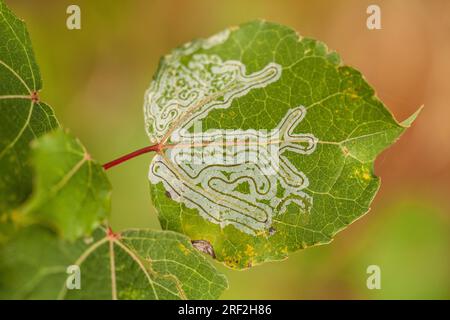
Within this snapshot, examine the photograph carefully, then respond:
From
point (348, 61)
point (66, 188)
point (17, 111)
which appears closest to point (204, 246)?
point (66, 188)

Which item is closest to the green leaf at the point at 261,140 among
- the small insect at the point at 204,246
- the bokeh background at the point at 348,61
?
the small insect at the point at 204,246

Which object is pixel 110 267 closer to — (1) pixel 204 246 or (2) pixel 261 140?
(1) pixel 204 246

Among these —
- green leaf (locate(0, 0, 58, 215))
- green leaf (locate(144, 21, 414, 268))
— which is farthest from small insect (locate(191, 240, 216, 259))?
green leaf (locate(0, 0, 58, 215))

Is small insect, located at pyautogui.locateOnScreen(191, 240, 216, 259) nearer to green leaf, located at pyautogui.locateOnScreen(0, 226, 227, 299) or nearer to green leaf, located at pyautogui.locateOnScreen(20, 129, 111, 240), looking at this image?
green leaf, located at pyautogui.locateOnScreen(0, 226, 227, 299)

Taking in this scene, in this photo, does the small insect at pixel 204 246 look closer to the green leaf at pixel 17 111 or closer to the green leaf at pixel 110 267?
the green leaf at pixel 110 267
